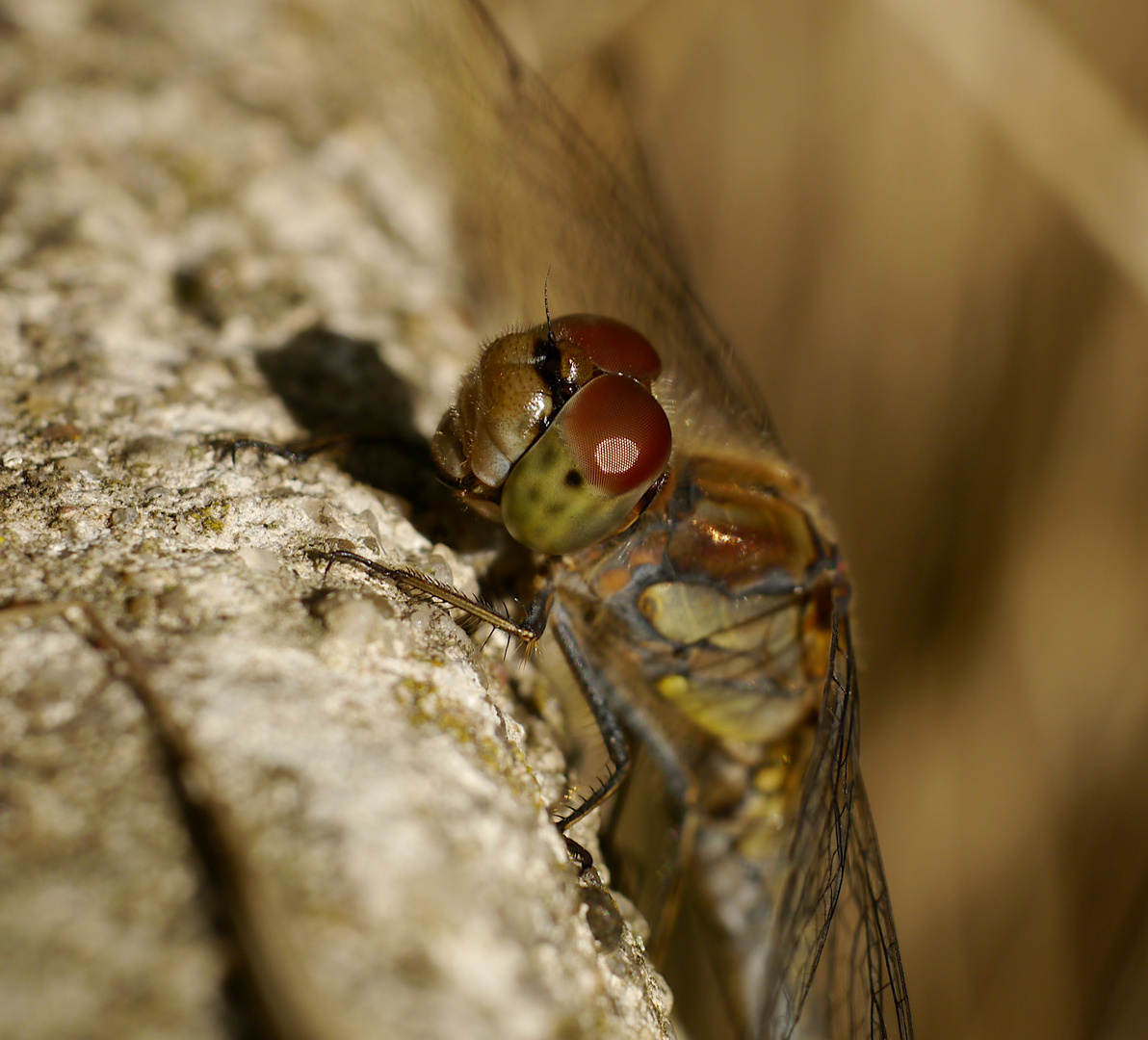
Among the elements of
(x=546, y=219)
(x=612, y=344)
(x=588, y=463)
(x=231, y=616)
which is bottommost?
(x=231, y=616)

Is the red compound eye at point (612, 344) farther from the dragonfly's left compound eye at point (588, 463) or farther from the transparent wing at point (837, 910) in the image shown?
the transparent wing at point (837, 910)

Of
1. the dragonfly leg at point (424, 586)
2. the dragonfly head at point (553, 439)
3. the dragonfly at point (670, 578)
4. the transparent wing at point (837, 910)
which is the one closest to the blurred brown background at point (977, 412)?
the dragonfly at point (670, 578)

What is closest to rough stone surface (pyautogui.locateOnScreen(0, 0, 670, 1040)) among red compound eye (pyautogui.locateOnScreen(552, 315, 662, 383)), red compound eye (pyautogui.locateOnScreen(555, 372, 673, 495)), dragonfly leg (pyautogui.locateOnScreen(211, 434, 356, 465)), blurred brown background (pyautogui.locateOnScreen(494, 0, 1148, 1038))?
dragonfly leg (pyautogui.locateOnScreen(211, 434, 356, 465))

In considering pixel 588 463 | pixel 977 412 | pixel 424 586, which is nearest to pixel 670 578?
pixel 588 463

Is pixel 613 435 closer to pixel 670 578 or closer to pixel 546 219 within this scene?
pixel 670 578

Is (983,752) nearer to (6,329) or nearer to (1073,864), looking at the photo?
(1073,864)

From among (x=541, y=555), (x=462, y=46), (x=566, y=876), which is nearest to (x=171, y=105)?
(x=462, y=46)

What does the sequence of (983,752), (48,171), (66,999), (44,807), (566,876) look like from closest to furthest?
(66,999) → (44,807) → (566,876) → (48,171) → (983,752)
